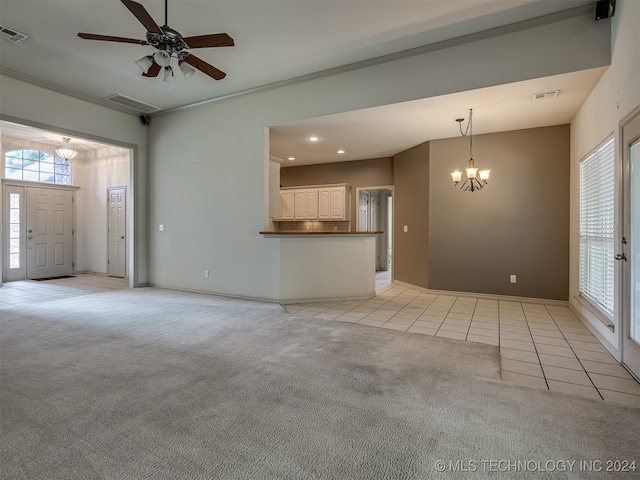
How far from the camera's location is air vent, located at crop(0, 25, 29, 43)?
3.55 metres

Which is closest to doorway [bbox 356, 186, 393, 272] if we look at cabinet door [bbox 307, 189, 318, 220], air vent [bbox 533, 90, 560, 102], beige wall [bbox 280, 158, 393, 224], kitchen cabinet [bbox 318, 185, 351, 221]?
beige wall [bbox 280, 158, 393, 224]

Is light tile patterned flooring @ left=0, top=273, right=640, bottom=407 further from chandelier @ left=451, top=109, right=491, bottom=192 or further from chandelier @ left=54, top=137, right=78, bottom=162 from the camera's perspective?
chandelier @ left=54, top=137, right=78, bottom=162

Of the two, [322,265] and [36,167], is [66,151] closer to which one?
[36,167]

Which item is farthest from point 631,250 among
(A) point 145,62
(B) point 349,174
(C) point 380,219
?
(C) point 380,219

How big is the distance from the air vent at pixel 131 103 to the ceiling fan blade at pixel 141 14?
3132 mm

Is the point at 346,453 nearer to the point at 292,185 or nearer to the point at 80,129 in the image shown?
the point at 80,129

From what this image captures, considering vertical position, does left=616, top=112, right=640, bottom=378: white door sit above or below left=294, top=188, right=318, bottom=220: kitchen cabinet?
below

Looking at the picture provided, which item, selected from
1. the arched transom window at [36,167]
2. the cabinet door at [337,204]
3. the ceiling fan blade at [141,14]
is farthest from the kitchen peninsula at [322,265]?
the arched transom window at [36,167]

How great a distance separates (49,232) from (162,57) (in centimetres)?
686

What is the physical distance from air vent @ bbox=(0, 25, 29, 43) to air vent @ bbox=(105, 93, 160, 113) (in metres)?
1.51

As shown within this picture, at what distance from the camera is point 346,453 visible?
1.58 meters

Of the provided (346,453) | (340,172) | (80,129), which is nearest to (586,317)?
(346,453)

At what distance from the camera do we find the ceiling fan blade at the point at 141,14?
2.43 metres

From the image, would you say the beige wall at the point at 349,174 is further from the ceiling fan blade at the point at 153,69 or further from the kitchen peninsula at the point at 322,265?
the ceiling fan blade at the point at 153,69
